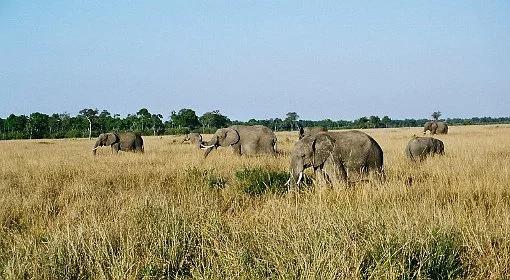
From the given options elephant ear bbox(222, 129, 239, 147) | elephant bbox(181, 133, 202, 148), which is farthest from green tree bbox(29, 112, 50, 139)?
elephant ear bbox(222, 129, 239, 147)

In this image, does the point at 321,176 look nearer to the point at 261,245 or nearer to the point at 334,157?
the point at 334,157

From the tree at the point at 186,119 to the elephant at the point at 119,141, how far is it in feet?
209

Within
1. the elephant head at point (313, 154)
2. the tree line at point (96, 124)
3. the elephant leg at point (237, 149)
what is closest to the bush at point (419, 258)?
the elephant head at point (313, 154)

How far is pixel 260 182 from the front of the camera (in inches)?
327

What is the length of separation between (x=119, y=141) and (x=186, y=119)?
6441 centimetres

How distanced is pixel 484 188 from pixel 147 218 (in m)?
4.91

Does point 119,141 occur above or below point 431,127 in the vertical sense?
below

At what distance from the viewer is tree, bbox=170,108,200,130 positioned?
288 ft

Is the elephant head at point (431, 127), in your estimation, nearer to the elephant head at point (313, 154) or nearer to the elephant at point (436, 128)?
the elephant at point (436, 128)

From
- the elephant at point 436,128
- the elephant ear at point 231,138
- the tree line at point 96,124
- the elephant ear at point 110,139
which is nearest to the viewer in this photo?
the elephant ear at point 231,138

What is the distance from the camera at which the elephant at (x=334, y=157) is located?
27.4 ft

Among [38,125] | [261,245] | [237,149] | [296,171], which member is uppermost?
[38,125]

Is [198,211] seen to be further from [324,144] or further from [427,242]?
[324,144]

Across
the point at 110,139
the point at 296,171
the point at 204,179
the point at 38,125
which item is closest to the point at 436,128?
the point at 110,139
